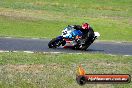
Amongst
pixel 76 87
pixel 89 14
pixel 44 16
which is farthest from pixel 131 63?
pixel 89 14

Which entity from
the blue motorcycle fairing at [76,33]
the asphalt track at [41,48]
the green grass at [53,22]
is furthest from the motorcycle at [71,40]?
the green grass at [53,22]

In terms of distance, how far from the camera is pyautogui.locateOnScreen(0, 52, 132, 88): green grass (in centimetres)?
1362

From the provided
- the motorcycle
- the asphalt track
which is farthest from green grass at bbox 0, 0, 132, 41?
the motorcycle

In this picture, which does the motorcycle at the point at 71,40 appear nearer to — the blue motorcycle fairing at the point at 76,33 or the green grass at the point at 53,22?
the blue motorcycle fairing at the point at 76,33

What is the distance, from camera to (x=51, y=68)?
52.2 feet

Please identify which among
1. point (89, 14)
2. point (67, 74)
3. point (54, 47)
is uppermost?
point (67, 74)

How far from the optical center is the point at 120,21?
4716 cm

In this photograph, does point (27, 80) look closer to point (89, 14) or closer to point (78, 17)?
point (78, 17)

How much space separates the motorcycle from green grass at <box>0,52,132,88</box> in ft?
12.6

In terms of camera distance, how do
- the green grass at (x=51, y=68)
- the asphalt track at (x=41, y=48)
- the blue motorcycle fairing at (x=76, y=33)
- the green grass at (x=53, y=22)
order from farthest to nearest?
the green grass at (x=53, y=22) → the blue motorcycle fairing at (x=76, y=33) → the asphalt track at (x=41, y=48) → the green grass at (x=51, y=68)

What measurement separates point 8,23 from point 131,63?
21977mm

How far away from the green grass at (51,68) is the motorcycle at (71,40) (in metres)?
3.84

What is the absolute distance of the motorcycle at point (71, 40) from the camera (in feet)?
A: 79.5

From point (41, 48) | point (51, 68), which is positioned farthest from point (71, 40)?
point (51, 68)
